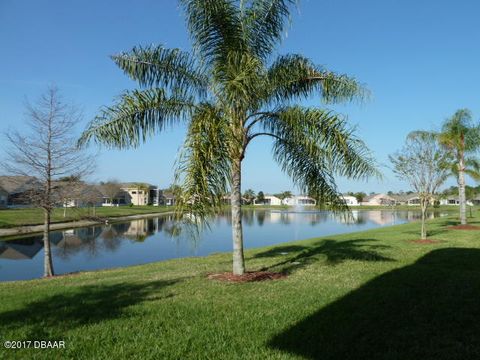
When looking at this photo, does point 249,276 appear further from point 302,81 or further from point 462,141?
point 462,141

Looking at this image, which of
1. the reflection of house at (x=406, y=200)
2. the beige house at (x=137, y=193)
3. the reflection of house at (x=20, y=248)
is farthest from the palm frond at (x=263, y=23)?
the reflection of house at (x=406, y=200)

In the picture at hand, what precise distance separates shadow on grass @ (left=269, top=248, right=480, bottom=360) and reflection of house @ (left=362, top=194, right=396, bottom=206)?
434 ft

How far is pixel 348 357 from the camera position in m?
4.64

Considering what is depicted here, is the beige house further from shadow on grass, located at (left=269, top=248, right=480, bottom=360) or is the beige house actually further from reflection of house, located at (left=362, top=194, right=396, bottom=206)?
shadow on grass, located at (left=269, top=248, right=480, bottom=360)

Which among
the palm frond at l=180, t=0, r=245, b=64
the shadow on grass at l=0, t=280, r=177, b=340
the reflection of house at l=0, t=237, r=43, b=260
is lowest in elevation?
the reflection of house at l=0, t=237, r=43, b=260

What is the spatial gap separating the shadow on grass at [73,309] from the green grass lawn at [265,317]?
0.7 inches

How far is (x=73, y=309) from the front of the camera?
23.0 feet

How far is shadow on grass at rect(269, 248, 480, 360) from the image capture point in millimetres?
4812

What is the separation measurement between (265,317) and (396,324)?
1.81 meters

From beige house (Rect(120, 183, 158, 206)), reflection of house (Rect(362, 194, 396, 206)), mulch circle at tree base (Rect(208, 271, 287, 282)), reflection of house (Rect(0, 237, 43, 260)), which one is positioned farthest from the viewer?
reflection of house (Rect(362, 194, 396, 206))

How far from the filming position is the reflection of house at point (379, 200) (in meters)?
134

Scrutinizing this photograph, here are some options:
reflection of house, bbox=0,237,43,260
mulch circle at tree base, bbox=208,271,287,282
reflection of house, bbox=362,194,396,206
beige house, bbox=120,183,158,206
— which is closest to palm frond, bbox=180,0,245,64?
mulch circle at tree base, bbox=208,271,287,282

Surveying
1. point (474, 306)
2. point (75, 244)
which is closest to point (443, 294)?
point (474, 306)

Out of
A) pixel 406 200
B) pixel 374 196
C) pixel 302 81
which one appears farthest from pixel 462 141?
pixel 374 196
